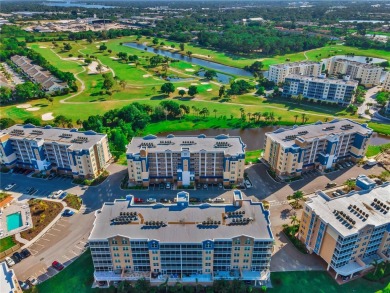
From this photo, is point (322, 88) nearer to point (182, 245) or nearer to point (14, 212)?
point (182, 245)

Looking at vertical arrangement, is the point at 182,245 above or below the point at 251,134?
above

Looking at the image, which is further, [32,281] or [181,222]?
[32,281]

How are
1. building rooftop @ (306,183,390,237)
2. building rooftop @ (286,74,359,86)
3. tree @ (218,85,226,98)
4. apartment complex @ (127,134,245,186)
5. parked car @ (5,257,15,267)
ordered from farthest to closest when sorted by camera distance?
tree @ (218,85,226,98)
building rooftop @ (286,74,359,86)
apartment complex @ (127,134,245,186)
parked car @ (5,257,15,267)
building rooftop @ (306,183,390,237)

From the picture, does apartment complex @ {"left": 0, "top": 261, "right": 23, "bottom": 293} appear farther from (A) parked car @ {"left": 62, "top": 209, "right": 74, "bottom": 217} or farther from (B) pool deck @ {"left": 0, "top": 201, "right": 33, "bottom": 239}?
(A) parked car @ {"left": 62, "top": 209, "right": 74, "bottom": 217}

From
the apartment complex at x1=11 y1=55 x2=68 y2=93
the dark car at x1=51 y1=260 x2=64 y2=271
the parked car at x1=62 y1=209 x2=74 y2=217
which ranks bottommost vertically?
the dark car at x1=51 y1=260 x2=64 y2=271

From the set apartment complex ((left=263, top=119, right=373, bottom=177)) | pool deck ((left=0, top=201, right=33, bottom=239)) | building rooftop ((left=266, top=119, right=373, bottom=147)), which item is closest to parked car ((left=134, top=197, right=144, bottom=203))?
pool deck ((left=0, top=201, right=33, bottom=239))

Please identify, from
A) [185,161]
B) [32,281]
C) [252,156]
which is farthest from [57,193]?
[252,156]

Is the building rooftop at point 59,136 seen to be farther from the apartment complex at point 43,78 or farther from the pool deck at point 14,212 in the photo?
the apartment complex at point 43,78

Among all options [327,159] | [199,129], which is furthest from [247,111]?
[327,159]
